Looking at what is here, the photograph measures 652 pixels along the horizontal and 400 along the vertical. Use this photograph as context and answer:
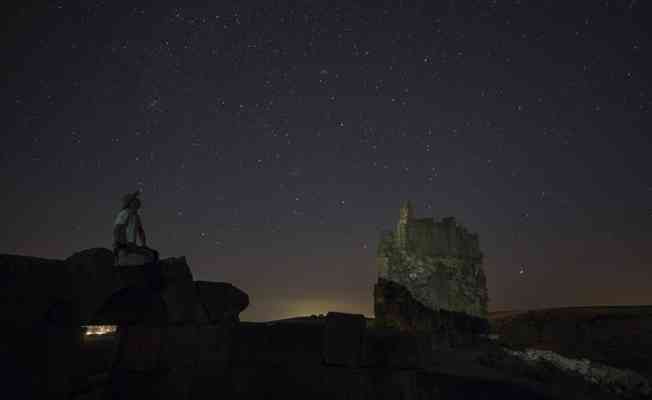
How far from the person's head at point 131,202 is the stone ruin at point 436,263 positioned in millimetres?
47184

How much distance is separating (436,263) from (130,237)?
51.6 m

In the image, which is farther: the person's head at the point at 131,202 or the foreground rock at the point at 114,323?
the person's head at the point at 131,202

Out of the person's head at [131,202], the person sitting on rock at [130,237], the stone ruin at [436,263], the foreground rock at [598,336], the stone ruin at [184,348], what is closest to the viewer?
→ the stone ruin at [184,348]

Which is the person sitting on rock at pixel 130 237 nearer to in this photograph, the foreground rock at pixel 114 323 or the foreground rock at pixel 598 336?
the foreground rock at pixel 114 323

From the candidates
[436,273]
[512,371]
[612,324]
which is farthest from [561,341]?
[436,273]

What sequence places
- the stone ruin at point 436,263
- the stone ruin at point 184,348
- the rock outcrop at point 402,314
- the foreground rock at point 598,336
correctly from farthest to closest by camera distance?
the stone ruin at point 436,263 < the rock outcrop at point 402,314 < the foreground rock at point 598,336 < the stone ruin at point 184,348

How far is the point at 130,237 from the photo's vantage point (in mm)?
5832

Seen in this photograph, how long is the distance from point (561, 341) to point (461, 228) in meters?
41.7

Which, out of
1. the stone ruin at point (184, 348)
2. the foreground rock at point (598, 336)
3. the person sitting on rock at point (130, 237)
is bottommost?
the foreground rock at point (598, 336)

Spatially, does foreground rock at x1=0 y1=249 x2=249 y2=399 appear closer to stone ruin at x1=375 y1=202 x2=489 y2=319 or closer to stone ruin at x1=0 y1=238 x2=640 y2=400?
stone ruin at x1=0 y1=238 x2=640 y2=400

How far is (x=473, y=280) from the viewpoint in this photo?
53.7 metres

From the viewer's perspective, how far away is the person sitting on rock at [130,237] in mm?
5215

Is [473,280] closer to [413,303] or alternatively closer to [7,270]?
[413,303]

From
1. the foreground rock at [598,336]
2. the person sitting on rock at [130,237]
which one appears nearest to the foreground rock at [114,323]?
the person sitting on rock at [130,237]
